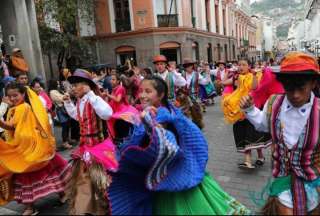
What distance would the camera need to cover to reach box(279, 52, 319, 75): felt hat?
241 centimetres

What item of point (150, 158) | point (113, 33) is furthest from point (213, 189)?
point (113, 33)

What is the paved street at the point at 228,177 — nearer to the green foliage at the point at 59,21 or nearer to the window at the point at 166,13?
the green foliage at the point at 59,21

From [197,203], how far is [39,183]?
253 centimetres

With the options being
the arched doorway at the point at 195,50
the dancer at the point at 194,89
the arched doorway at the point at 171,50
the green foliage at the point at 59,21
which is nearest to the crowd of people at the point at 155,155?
the dancer at the point at 194,89

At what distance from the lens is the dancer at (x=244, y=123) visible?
5527mm

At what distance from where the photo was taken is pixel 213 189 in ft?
8.57

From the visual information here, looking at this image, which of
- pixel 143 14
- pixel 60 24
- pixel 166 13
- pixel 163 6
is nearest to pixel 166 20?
pixel 166 13

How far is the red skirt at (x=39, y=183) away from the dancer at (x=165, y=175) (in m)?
1.98

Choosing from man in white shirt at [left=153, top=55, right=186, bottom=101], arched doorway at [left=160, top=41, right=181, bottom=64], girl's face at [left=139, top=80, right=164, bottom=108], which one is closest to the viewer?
girl's face at [left=139, top=80, right=164, bottom=108]

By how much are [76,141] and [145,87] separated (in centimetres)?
628

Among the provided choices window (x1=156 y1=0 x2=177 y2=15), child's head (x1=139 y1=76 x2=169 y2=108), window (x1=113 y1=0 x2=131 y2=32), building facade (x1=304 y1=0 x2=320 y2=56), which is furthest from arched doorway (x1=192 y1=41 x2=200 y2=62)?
child's head (x1=139 y1=76 x2=169 y2=108)

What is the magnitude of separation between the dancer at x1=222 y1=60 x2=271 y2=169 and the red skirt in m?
2.72

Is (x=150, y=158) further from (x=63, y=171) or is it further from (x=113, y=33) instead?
(x=113, y=33)

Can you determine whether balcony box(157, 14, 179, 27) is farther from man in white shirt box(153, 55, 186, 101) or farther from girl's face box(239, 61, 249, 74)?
girl's face box(239, 61, 249, 74)
